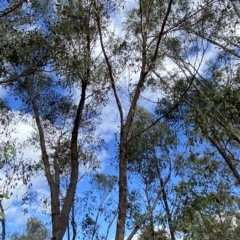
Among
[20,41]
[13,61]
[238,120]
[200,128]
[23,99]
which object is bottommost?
[200,128]

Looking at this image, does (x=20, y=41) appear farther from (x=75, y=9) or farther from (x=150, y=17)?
(x=150, y=17)

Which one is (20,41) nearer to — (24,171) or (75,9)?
(75,9)

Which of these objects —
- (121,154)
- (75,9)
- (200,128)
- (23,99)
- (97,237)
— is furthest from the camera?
(97,237)

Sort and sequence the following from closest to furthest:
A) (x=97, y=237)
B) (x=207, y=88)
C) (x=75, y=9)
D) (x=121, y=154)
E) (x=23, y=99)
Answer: (x=121, y=154) → (x=75, y=9) → (x=207, y=88) → (x=23, y=99) → (x=97, y=237)

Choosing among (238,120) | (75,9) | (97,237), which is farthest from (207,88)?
(97,237)

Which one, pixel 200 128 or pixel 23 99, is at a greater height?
pixel 23 99

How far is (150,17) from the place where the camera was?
8.04 m

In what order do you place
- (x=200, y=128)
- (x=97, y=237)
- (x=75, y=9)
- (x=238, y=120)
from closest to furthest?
(x=200, y=128) < (x=238, y=120) < (x=75, y=9) < (x=97, y=237)

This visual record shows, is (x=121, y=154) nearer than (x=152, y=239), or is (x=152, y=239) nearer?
(x=121, y=154)

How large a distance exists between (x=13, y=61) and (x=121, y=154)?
235 centimetres

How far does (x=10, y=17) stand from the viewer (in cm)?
554

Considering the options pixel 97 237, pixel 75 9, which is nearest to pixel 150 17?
pixel 75 9

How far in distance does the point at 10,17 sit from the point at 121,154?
277cm

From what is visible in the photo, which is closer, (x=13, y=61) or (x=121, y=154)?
(x=13, y=61)
